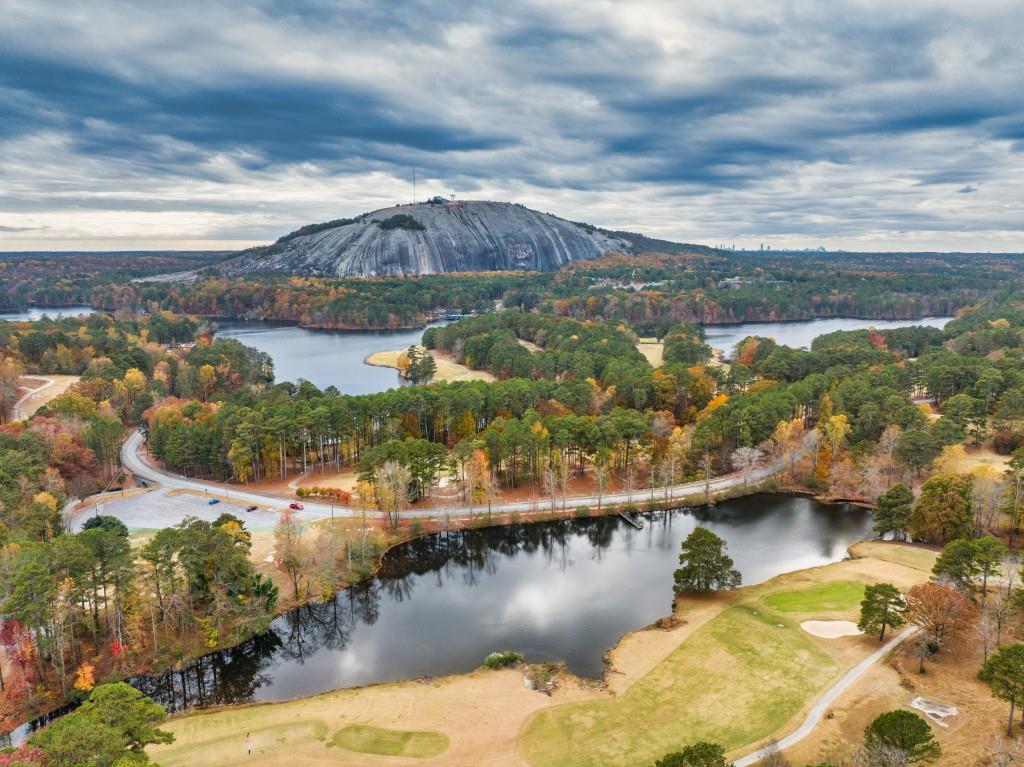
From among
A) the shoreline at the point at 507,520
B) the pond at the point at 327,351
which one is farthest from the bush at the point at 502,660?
the pond at the point at 327,351

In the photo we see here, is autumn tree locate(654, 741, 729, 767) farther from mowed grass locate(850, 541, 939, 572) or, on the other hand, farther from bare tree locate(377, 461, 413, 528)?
bare tree locate(377, 461, 413, 528)

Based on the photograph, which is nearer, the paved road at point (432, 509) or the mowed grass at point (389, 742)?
the mowed grass at point (389, 742)

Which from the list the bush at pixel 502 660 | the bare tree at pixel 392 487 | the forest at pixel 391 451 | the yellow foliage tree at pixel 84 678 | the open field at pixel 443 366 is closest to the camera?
the yellow foliage tree at pixel 84 678

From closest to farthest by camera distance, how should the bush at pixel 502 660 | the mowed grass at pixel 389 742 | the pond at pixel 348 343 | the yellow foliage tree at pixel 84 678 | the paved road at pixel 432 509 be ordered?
the mowed grass at pixel 389 742 < the yellow foliage tree at pixel 84 678 < the bush at pixel 502 660 < the paved road at pixel 432 509 < the pond at pixel 348 343

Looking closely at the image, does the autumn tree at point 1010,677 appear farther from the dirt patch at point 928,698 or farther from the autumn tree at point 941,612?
the autumn tree at point 941,612

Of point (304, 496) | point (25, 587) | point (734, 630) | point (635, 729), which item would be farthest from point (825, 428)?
point (25, 587)

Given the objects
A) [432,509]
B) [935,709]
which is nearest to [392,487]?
[432,509]

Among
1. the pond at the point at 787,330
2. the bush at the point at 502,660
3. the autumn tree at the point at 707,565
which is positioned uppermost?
the pond at the point at 787,330

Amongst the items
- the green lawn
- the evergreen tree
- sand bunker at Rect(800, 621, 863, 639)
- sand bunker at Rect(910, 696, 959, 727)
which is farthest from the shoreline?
sand bunker at Rect(910, 696, 959, 727)

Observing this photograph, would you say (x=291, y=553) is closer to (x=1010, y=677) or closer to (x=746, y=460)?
(x=1010, y=677)
